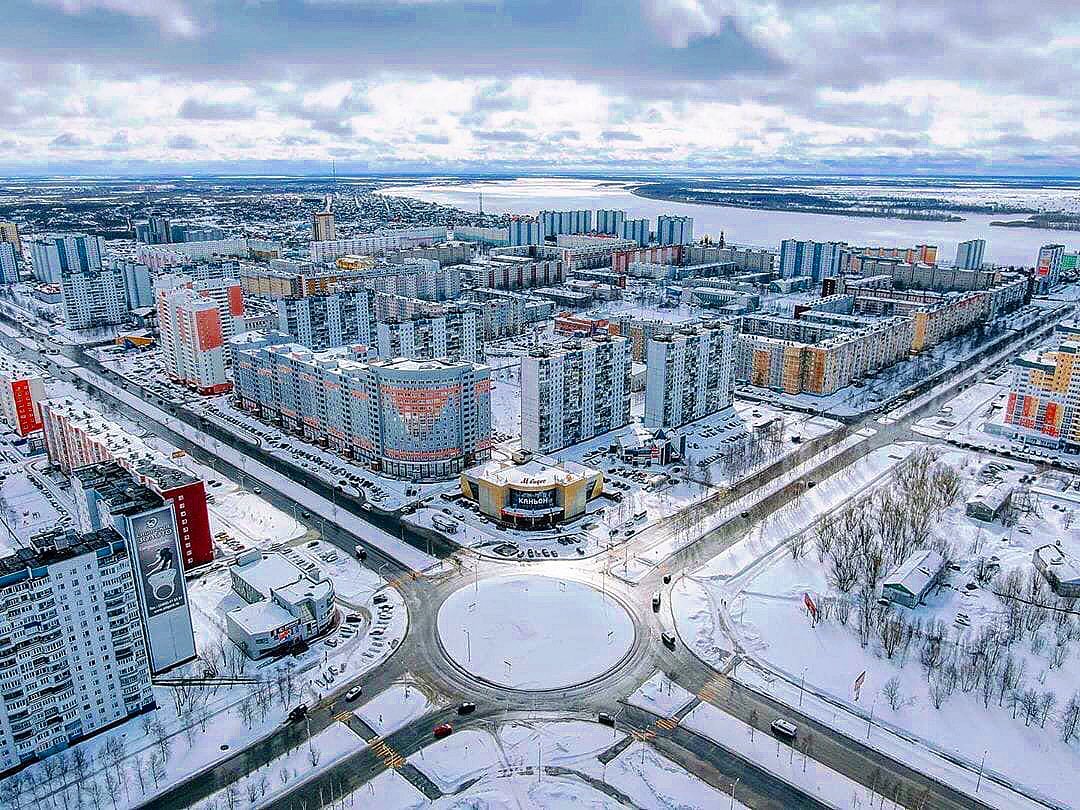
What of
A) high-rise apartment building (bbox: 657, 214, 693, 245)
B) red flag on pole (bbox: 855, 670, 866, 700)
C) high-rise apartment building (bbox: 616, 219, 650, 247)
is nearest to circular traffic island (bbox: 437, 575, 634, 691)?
red flag on pole (bbox: 855, 670, 866, 700)

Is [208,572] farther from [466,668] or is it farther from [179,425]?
[179,425]

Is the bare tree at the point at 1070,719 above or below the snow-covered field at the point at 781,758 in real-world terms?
above

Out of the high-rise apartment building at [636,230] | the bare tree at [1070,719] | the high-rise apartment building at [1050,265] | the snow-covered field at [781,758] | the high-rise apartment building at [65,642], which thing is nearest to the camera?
the high-rise apartment building at [65,642]

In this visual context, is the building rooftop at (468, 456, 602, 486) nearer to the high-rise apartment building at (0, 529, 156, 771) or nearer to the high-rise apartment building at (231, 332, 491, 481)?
the high-rise apartment building at (231, 332, 491, 481)

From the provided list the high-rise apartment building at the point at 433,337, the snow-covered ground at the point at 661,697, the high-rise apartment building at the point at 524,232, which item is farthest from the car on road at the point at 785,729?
the high-rise apartment building at the point at 524,232


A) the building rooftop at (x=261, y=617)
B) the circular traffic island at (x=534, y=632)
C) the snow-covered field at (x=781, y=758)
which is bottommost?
the snow-covered field at (x=781, y=758)

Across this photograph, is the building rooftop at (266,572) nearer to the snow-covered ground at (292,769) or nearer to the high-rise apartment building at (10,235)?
the snow-covered ground at (292,769)
